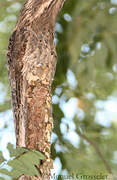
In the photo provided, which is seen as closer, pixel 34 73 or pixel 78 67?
pixel 34 73

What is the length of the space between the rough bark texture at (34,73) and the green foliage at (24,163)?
0.02 meters

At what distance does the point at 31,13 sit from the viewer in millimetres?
980

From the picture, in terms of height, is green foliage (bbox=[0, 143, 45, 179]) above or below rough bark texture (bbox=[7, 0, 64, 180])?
below

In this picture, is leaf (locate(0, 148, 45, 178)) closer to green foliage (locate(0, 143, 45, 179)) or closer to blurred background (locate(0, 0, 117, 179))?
green foliage (locate(0, 143, 45, 179))

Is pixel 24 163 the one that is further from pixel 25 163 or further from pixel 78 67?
pixel 78 67

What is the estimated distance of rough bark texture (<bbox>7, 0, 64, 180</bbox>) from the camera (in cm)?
87

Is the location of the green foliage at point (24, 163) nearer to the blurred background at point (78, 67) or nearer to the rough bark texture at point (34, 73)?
the rough bark texture at point (34, 73)

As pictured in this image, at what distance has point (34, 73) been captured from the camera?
952 millimetres

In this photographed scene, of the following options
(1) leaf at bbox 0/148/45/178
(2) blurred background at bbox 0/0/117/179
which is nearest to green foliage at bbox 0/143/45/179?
(1) leaf at bbox 0/148/45/178

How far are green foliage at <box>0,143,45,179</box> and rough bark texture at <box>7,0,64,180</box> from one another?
2 centimetres

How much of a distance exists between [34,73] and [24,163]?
0.26 metres

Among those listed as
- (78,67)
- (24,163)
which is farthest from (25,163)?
(78,67)

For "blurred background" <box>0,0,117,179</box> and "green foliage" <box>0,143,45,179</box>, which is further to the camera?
"blurred background" <box>0,0,117,179</box>

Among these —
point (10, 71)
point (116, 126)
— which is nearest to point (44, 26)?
point (10, 71)
